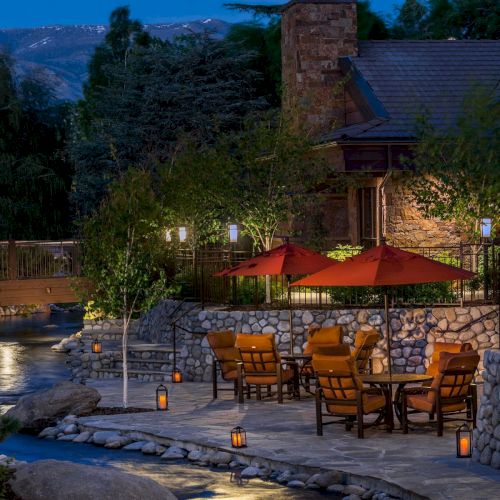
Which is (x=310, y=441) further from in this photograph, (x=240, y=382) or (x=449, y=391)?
(x=240, y=382)

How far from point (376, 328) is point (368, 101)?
10.3 m

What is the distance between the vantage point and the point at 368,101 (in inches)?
1294

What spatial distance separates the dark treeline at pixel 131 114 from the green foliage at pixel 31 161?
4 cm

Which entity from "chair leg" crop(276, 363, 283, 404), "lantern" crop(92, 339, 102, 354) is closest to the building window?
"lantern" crop(92, 339, 102, 354)

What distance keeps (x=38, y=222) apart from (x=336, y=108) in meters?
17.6

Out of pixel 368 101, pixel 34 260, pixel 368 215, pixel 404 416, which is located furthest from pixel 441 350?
pixel 34 260

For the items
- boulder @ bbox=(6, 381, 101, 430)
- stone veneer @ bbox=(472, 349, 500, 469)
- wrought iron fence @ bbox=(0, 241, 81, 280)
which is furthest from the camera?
wrought iron fence @ bbox=(0, 241, 81, 280)

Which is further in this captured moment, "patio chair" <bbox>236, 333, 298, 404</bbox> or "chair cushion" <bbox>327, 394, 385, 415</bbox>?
"patio chair" <bbox>236, 333, 298, 404</bbox>

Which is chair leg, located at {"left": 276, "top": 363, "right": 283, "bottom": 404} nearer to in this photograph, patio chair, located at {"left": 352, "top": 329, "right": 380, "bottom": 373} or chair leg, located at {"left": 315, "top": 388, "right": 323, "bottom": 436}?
patio chair, located at {"left": 352, "top": 329, "right": 380, "bottom": 373}

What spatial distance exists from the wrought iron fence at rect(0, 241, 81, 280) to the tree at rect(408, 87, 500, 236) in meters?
14.6

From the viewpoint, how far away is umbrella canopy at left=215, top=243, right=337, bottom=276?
865 inches

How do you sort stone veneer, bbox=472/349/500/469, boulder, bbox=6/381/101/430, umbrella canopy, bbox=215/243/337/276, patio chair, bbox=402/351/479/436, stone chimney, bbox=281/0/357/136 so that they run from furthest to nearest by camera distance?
stone chimney, bbox=281/0/357/136 → umbrella canopy, bbox=215/243/337/276 → boulder, bbox=6/381/101/430 → patio chair, bbox=402/351/479/436 → stone veneer, bbox=472/349/500/469

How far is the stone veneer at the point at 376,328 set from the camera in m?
23.9

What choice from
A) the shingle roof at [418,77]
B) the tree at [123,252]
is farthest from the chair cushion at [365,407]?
the shingle roof at [418,77]
